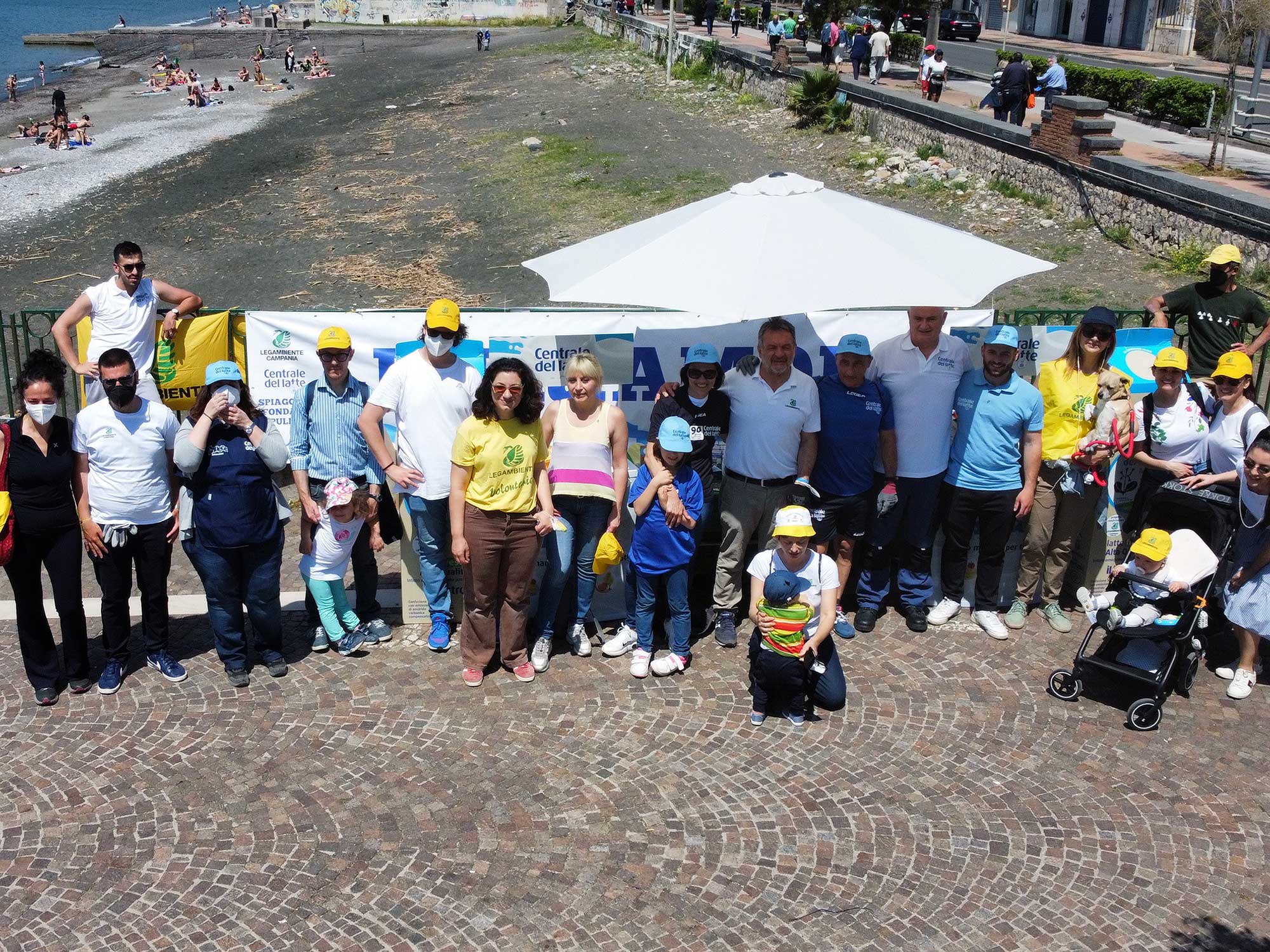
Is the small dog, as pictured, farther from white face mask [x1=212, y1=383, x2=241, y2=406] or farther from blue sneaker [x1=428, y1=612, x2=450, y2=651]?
white face mask [x1=212, y1=383, x2=241, y2=406]

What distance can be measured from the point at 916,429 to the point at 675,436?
5.41ft

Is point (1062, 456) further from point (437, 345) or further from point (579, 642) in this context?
point (437, 345)

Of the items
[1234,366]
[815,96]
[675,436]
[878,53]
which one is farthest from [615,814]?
[878,53]

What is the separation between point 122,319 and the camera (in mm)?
8461

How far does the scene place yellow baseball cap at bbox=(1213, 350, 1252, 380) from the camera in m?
7.23

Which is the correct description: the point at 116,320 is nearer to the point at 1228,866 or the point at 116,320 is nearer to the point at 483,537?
the point at 483,537

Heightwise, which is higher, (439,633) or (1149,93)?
(1149,93)

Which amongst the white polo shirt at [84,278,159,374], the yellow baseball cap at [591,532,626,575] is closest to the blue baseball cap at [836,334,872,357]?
the yellow baseball cap at [591,532,626,575]

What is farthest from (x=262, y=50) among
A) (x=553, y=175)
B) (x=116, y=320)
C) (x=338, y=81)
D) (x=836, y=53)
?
(x=116, y=320)

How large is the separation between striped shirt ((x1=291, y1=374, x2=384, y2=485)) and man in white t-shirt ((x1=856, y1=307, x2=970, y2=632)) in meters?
3.27

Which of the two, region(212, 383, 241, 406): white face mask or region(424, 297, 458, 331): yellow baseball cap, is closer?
region(212, 383, 241, 406): white face mask

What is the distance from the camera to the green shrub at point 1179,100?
84.1ft

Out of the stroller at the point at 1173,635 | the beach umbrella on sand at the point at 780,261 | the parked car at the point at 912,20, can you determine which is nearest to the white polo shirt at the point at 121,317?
the beach umbrella on sand at the point at 780,261

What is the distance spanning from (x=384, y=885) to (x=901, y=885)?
7.68 ft
